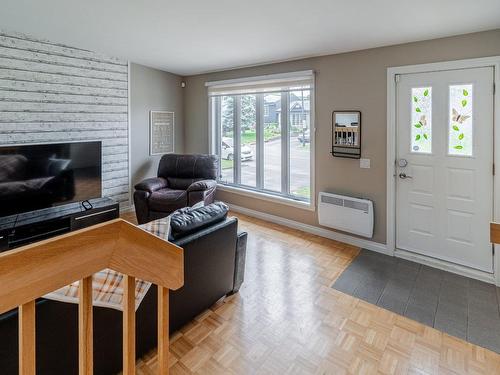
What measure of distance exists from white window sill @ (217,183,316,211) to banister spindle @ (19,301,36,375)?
3.74 metres

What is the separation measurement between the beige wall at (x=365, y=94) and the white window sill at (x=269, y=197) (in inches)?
3.3

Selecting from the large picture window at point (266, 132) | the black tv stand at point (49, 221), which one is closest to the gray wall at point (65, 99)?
the black tv stand at point (49, 221)

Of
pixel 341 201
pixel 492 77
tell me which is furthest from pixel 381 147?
pixel 492 77

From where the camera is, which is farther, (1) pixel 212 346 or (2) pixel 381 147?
(2) pixel 381 147

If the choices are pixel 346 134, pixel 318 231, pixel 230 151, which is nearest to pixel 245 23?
pixel 346 134

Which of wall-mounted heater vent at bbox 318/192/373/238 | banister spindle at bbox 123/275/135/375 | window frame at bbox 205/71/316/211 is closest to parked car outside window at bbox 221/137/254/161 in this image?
window frame at bbox 205/71/316/211

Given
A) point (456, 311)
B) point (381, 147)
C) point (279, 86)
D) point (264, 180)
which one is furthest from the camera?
point (264, 180)

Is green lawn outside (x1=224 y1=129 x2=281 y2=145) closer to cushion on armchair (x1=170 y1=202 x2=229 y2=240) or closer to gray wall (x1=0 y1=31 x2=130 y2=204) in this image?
gray wall (x1=0 y1=31 x2=130 y2=204)

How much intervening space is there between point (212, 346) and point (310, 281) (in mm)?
1216

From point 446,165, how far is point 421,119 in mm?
537

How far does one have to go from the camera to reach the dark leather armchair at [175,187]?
4.29m

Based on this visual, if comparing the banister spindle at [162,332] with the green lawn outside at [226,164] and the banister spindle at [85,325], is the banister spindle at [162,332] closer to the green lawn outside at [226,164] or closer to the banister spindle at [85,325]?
the banister spindle at [85,325]

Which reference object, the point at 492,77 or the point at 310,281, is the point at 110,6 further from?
the point at 492,77

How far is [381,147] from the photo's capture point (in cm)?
351
